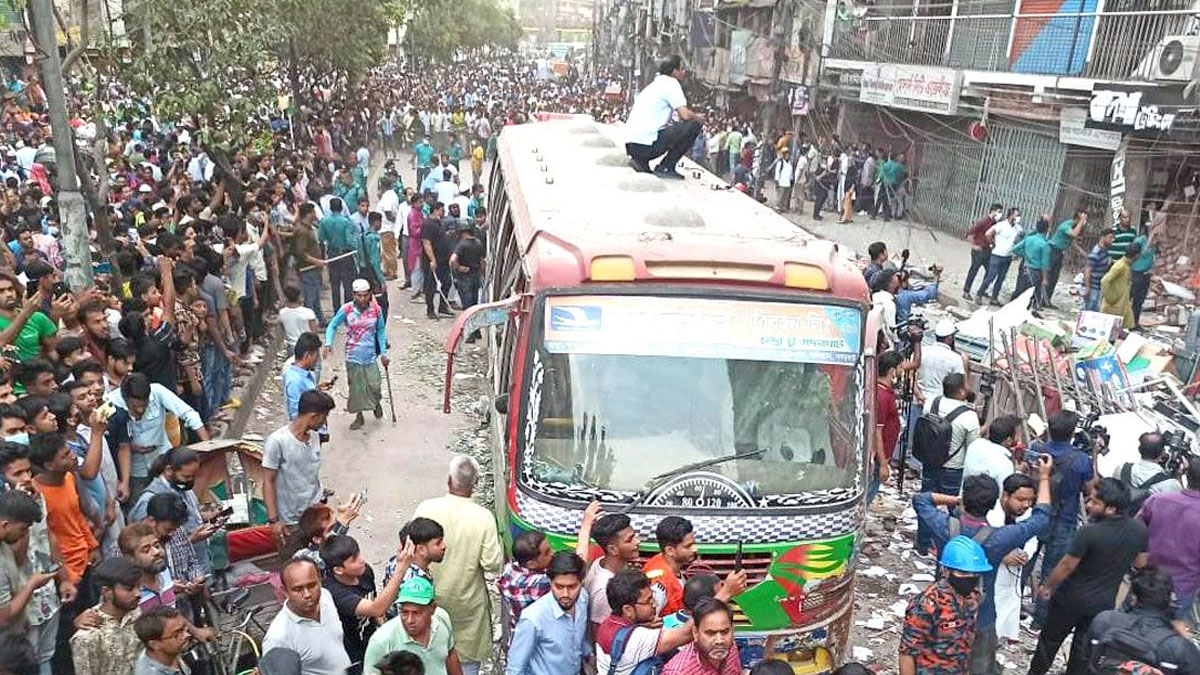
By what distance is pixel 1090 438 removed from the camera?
6.58 m

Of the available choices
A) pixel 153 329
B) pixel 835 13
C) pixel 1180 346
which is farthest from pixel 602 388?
pixel 835 13

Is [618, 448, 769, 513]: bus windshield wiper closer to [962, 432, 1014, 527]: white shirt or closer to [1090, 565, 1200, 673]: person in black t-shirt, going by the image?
[1090, 565, 1200, 673]: person in black t-shirt

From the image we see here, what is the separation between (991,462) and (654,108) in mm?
3836

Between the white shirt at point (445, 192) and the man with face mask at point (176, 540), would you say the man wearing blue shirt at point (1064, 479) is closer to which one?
the man with face mask at point (176, 540)

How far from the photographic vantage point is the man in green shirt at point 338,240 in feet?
37.6

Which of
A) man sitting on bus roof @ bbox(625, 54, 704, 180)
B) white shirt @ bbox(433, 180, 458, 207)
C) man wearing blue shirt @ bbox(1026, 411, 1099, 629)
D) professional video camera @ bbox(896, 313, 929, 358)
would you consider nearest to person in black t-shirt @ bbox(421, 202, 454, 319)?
white shirt @ bbox(433, 180, 458, 207)

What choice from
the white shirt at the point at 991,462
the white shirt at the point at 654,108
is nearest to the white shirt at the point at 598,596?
the white shirt at the point at 991,462

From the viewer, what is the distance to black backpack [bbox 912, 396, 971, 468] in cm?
659

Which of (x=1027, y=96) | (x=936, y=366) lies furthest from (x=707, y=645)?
(x=1027, y=96)

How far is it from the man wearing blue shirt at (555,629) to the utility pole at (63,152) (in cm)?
583

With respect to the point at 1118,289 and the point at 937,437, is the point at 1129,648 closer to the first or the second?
the point at 937,437

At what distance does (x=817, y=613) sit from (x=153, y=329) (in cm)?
494

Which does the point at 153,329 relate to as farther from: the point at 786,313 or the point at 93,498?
the point at 786,313

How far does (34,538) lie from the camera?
13.8 ft
